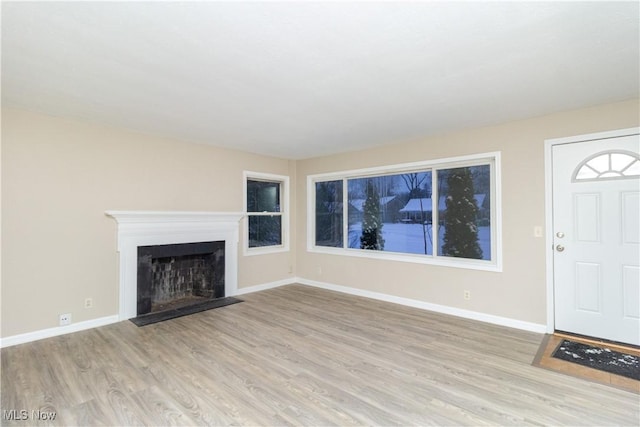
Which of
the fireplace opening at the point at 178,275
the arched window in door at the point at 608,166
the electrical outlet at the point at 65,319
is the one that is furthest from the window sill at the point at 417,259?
the electrical outlet at the point at 65,319

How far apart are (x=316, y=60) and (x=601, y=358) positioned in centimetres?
361

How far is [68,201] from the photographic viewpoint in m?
3.56

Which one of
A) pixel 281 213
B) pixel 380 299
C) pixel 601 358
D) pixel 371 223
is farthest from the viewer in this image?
pixel 281 213

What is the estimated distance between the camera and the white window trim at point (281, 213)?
210 inches

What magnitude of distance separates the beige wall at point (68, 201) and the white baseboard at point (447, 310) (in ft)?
9.59

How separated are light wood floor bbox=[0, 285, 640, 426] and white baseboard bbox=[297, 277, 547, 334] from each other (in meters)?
0.15

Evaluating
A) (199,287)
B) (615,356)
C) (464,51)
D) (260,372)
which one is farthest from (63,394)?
(615,356)

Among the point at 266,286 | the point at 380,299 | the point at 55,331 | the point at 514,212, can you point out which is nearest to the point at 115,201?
the point at 55,331

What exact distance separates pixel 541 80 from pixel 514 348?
250 cm

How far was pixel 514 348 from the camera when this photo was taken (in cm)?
309

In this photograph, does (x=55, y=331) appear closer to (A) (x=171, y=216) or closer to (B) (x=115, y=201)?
(B) (x=115, y=201)

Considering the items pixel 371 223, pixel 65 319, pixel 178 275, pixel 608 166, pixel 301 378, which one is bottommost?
pixel 301 378

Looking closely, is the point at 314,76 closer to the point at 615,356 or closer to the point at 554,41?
the point at 554,41

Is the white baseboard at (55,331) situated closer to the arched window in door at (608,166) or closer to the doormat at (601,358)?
the doormat at (601,358)
